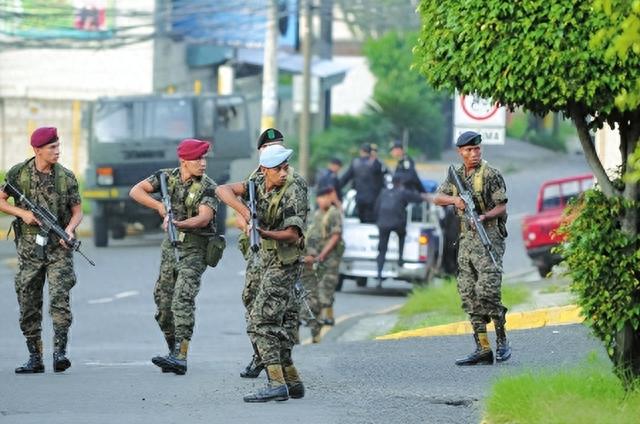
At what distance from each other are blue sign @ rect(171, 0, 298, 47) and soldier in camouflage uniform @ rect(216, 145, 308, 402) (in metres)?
33.0

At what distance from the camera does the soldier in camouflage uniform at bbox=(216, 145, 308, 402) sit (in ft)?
35.2

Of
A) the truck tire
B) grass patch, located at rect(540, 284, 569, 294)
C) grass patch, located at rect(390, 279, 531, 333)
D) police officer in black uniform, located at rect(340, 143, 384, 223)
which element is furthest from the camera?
the truck tire

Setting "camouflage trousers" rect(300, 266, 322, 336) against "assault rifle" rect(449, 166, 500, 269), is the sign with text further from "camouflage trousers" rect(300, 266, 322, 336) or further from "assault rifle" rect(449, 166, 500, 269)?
"assault rifle" rect(449, 166, 500, 269)

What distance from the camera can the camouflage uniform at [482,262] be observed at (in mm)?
13180

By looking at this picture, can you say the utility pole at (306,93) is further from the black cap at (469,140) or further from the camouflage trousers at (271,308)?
the camouflage trousers at (271,308)

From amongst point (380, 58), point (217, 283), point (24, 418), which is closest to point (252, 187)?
point (24, 418)

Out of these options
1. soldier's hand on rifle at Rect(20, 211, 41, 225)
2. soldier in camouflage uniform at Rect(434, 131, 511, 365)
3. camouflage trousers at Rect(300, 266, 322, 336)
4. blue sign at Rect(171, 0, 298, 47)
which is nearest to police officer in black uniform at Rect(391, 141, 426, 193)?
camouflage trousers at Rect(300, 266, 322, 336)

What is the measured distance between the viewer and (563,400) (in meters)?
9.44

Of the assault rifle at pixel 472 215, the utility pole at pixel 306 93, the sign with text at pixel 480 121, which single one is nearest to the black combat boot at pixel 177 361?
the assault rifle at pixel 472 215

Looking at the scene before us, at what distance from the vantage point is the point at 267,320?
10750mm

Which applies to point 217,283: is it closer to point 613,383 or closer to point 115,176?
point 115,176

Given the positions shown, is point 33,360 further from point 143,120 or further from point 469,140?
point 143,120

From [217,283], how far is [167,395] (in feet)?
46.8

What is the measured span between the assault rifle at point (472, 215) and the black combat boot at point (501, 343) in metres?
0.48
